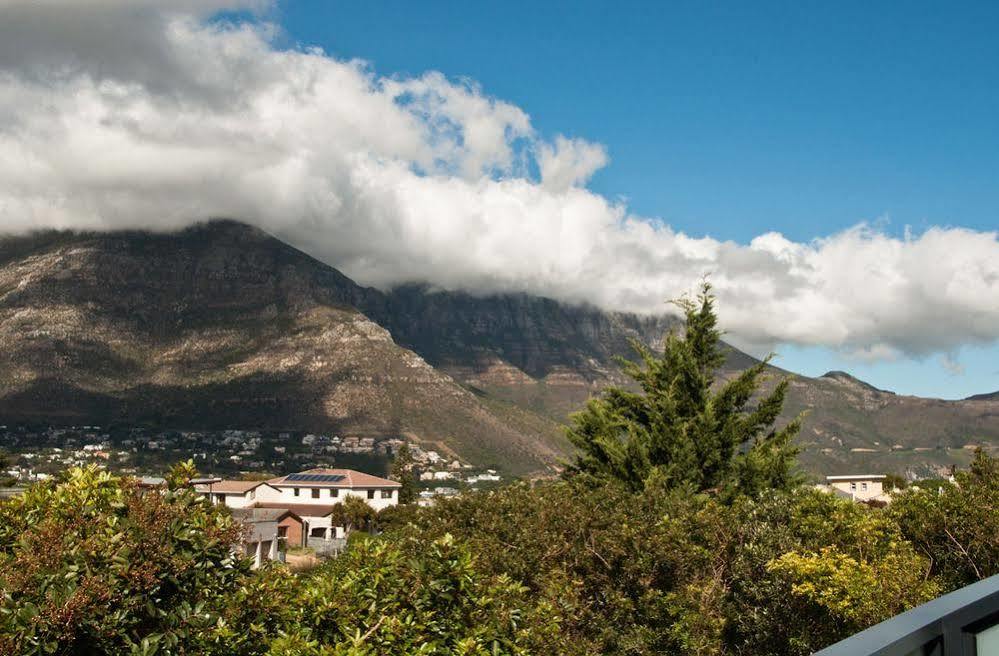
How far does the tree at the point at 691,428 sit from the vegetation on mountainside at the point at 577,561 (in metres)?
0.08

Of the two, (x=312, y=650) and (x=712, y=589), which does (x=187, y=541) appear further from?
(x=712, y=589)

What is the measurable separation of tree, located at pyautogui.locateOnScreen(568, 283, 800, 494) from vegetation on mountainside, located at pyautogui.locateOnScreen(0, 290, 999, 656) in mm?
78

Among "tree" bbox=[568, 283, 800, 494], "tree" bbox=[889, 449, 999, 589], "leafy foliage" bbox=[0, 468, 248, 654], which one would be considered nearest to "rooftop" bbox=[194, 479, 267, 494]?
"tree" bbox=[568, 283, 800, 494]

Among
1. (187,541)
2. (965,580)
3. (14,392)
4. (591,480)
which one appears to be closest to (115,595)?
(187,541)

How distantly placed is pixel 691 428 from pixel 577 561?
31.8 feet

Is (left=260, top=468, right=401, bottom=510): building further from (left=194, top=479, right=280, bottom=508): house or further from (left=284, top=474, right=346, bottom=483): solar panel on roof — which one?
(left=194, top=479, right=280, bottom=508): house

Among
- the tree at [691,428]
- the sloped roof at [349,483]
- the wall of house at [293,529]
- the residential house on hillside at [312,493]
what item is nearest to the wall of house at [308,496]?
the residential house on hillside at [312,493]

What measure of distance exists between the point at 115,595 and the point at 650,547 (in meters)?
13.1

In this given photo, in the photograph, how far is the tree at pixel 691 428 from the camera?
25.5 meters

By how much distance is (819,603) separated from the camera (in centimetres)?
1395

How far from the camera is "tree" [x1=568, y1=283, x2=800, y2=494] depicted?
25.5 metres

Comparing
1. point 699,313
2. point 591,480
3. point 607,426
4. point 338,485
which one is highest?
point 699,313

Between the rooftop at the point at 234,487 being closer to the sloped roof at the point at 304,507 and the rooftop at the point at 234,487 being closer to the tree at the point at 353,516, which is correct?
the sloped roof at the point at 304,507

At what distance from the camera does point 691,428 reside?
26.3m
